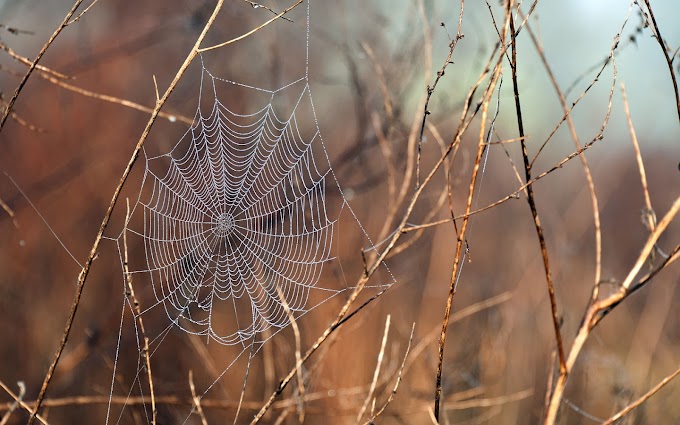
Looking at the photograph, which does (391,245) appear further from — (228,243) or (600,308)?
(228,243)

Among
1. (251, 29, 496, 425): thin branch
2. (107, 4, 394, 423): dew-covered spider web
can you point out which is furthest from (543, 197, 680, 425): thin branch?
(107, 4, 394, 423): dew-covered spider web

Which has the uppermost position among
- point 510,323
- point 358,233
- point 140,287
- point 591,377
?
point 358,233

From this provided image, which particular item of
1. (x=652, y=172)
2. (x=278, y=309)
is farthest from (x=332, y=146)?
(x=652, y=172)

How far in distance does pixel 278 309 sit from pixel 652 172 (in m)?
11.9

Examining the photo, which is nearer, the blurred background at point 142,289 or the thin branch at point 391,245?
the thin branch at point 391,245

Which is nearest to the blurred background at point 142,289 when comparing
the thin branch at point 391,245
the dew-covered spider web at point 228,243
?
the dew-covered spider web at point 228,243

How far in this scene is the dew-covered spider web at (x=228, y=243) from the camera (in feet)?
14.3

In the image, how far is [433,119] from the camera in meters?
4.46

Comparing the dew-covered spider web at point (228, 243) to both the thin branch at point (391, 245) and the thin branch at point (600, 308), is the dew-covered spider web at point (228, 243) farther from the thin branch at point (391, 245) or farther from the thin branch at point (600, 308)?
the thin branch at point (600, 308)

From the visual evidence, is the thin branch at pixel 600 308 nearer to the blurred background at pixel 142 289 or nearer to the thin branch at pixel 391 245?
the thin branch at pixel 391 245

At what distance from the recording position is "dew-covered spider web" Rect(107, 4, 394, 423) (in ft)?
14.3

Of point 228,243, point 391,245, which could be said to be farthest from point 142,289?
point 391,245

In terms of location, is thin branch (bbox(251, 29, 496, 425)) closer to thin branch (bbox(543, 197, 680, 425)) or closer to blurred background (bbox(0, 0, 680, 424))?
thin branch (bbox(543, 197, 680, 425))

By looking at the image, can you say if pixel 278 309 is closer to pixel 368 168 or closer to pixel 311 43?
pixel 368 168
